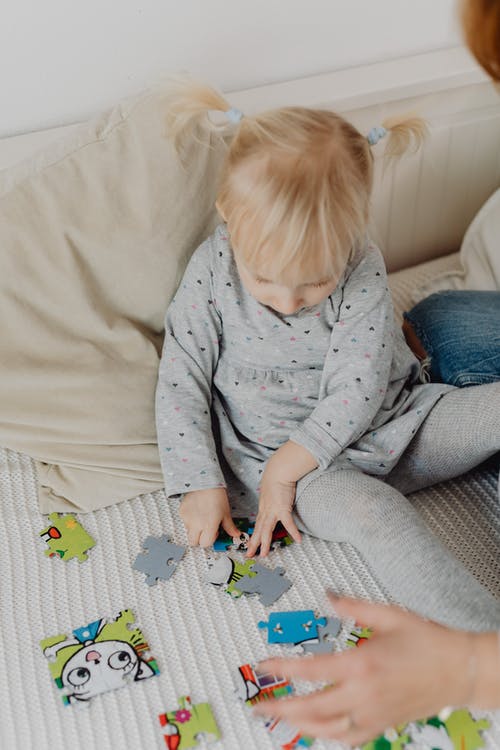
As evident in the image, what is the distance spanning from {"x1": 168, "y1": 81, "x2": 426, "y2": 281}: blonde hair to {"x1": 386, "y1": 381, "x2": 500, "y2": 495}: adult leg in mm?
301

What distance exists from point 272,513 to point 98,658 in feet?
0.99

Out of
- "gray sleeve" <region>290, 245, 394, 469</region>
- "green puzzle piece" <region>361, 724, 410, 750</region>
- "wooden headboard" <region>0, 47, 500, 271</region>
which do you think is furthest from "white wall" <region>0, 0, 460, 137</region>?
"green puzzle piece" <region>361, 724, 410, 750</region>

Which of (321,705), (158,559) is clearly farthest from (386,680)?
(158,559)

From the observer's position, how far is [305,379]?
1199mm

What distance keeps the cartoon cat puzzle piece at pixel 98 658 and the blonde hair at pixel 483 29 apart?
30.4 inches

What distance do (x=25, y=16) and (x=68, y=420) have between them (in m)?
0.61

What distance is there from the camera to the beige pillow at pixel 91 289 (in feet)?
3.82

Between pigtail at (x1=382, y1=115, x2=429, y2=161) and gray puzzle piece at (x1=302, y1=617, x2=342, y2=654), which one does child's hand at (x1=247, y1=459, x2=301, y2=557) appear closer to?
gray puzzle piece at (x1=302, y1=617, x2=342, y2=654)

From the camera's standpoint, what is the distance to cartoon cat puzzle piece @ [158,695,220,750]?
885 mm

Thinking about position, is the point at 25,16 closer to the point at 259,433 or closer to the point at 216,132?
the point at 216,132

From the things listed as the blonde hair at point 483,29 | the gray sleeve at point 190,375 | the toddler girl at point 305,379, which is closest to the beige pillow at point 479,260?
the toddler girl at point 305,379

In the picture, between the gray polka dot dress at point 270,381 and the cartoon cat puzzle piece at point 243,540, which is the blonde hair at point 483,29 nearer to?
the gray polka dot dress at point 270,381

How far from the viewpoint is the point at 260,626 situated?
1.01 m

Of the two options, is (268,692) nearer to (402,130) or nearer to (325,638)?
(325,638)
